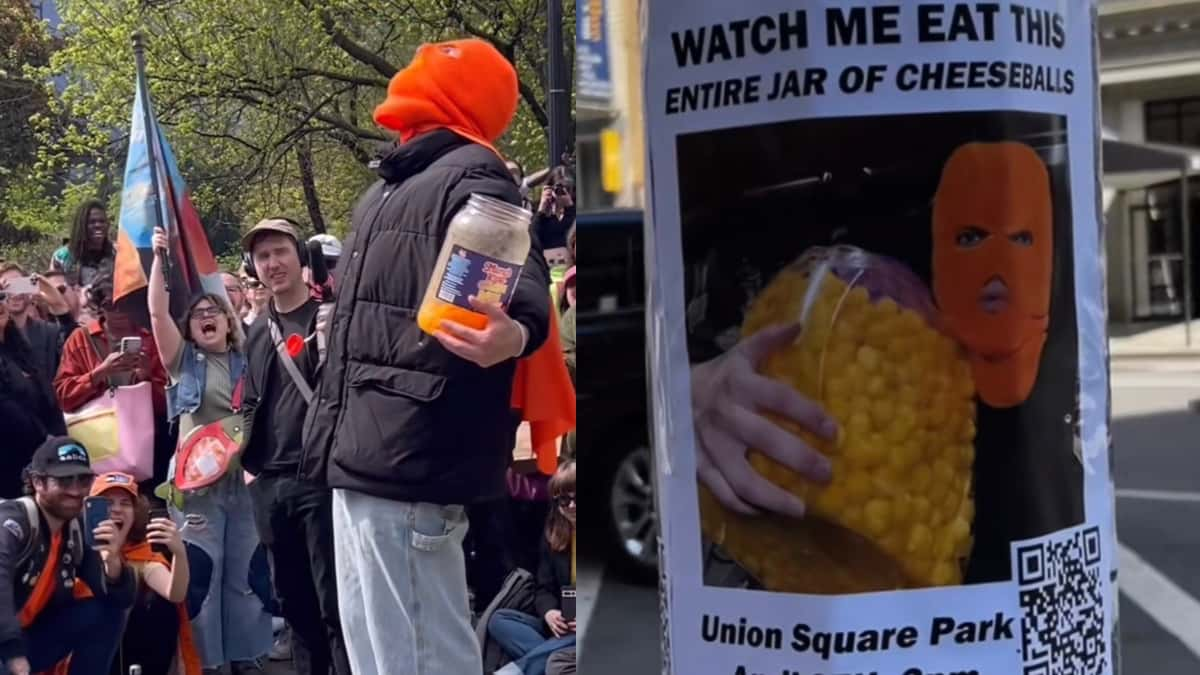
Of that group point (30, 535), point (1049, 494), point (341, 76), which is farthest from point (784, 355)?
point (30, 535)

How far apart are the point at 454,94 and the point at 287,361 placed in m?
0.68

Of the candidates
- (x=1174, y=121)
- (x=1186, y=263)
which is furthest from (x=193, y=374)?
(x=1186, y=263)

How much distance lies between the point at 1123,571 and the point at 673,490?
4950 mm

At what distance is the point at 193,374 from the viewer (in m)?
3.04

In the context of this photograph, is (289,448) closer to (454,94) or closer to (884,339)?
(454,94)

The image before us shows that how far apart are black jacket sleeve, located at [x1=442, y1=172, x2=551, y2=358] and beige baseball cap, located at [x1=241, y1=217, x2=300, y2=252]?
0.38 m

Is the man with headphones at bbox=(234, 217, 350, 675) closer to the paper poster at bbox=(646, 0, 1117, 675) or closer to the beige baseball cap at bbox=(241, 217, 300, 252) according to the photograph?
the beige baseball cap at bbox=(241, 217, 300, 252)

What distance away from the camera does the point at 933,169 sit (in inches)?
70.8

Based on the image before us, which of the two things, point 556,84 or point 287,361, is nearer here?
point 556,84

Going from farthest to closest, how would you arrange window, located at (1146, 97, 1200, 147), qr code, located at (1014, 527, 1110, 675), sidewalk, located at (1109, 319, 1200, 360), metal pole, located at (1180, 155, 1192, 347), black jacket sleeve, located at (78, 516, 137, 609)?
sidewalk, located at (1109, 319, 1200, 360), metal pole, located at (1180, 155, 1192, 347), window, located at (1146, 97, 1200, 147), black jacket sleeve, located at (78, 516, 137, 609), qr code, located at (1014, 527, 1110, 675)

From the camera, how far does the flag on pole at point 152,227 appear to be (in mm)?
2879

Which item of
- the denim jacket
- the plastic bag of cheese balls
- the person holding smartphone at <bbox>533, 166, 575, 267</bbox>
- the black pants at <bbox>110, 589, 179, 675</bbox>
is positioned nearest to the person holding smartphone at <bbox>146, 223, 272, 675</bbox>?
the denim jacket

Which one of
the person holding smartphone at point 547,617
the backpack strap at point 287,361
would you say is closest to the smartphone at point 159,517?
the backpack strap at point 287,361

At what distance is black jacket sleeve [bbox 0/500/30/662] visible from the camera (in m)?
3.04
